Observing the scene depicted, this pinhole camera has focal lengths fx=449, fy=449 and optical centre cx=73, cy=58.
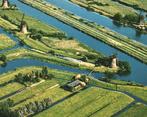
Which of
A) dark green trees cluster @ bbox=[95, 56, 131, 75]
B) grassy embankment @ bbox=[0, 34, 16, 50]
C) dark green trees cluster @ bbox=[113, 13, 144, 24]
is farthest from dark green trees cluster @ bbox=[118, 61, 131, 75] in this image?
dark green trees cluster @ bbox=[113, 13, 144, 24]

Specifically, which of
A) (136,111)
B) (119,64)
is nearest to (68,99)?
(136,111)

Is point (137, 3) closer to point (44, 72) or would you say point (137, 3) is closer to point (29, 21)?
point (29, 21)

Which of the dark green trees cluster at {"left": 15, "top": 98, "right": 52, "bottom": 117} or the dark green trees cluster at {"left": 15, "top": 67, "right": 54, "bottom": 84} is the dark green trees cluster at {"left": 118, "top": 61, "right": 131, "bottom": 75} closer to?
the dark green trees cluster at {"left": 15, "top": 67, "right": 54, "bottom": 84}

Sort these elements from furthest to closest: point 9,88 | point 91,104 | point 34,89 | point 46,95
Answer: point 34,89
point 9,88
point 46,95
point 91,104

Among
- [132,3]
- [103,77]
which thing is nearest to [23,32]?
[103,77]

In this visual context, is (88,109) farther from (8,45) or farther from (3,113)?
(8,45)
